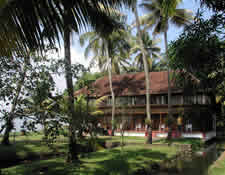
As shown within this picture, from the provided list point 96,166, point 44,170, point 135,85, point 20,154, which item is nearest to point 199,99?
point 135,85

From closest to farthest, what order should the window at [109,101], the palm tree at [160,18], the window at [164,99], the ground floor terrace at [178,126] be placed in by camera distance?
the palm tree at [160,18] < the ground floor terrace at [178,126] < the window at [164,99] < the window at [109,101]

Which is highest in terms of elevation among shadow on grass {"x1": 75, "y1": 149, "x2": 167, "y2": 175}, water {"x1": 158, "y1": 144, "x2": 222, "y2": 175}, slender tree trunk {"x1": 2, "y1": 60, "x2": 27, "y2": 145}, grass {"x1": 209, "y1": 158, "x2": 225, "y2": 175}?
slender tree trunk {"x1": 2, "y1": 60, "x2": 27, "y2": 145}

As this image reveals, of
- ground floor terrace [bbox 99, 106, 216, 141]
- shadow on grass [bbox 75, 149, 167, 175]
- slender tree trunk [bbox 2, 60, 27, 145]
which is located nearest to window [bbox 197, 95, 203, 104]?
ground floor terrace [bbox 99, 106, 216, 141]

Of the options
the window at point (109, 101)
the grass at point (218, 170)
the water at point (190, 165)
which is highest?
the window at point (109, 101)

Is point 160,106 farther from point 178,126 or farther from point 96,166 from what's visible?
point 96,166

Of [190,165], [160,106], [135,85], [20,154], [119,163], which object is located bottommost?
[190,165]

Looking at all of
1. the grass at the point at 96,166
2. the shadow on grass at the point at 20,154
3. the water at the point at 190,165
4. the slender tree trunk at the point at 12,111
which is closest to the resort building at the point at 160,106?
the water at the point at 190,165

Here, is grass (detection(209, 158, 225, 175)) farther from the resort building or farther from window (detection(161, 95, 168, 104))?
window (detection(161, 95, 168, 104))

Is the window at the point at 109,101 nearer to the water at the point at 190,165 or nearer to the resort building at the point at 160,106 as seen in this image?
the resort building at the point at 160,106

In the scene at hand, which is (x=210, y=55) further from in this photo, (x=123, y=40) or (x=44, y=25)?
(x=123, y=40)

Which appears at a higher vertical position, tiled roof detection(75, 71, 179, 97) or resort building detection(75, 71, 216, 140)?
tiled roof detection(75, 71, 179, 97)

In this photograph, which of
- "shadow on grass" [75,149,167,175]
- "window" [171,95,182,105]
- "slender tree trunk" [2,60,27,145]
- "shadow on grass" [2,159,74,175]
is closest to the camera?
"slender tree trunk" [2,60,27,145]

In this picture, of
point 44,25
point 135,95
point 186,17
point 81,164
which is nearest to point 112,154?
point 81,164

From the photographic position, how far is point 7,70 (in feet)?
15.8
